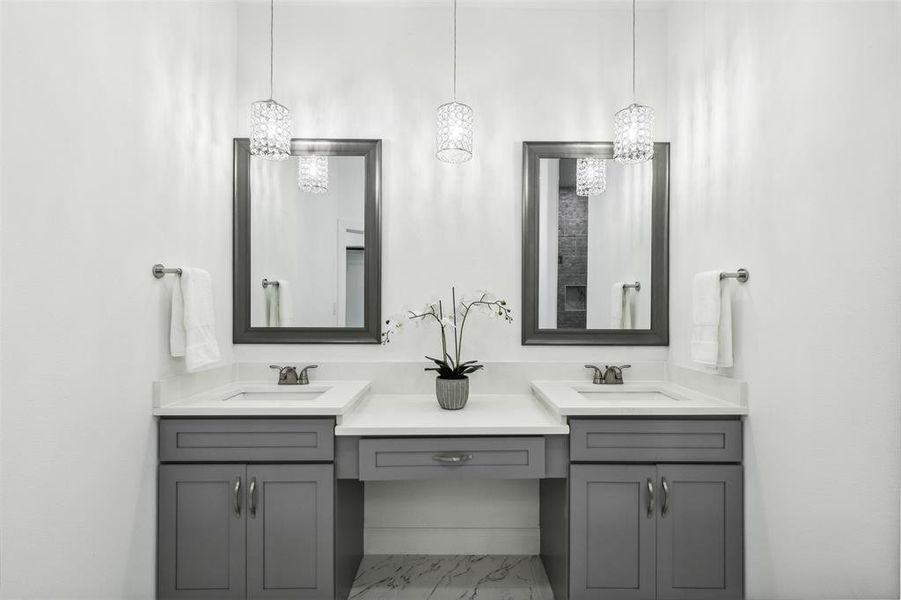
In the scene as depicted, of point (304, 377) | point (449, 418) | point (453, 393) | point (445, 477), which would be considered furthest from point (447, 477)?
point (304, 377)

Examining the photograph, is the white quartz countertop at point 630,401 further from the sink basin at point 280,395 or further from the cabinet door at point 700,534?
the sink basin at point 280,395

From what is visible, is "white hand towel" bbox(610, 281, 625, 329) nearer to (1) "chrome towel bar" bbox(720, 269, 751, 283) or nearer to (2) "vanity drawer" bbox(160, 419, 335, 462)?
(1) "chrome towel bar" bbox(720, 269, 751, 283)

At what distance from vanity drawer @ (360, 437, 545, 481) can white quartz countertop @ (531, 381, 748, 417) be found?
0.74 feet

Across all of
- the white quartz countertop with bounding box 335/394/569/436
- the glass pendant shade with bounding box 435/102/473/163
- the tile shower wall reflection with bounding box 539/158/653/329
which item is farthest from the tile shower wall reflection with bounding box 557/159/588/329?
the glass pendant shade with bounding box 435/102/473/163

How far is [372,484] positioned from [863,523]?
6.27 feet

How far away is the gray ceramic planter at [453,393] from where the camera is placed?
6.54 ft

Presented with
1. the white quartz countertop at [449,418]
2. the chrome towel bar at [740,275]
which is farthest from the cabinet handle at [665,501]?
the chrome towel bar at [740,275]

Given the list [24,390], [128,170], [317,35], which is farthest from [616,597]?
[317,35]

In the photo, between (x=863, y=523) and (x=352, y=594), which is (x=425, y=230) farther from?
(x=863, y=523)

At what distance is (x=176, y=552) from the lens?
169 cm

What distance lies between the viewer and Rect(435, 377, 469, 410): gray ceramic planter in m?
1.99

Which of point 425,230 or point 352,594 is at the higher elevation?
point 425,230

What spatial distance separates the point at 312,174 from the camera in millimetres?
2297

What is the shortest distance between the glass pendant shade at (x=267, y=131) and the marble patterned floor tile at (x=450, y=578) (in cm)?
191
